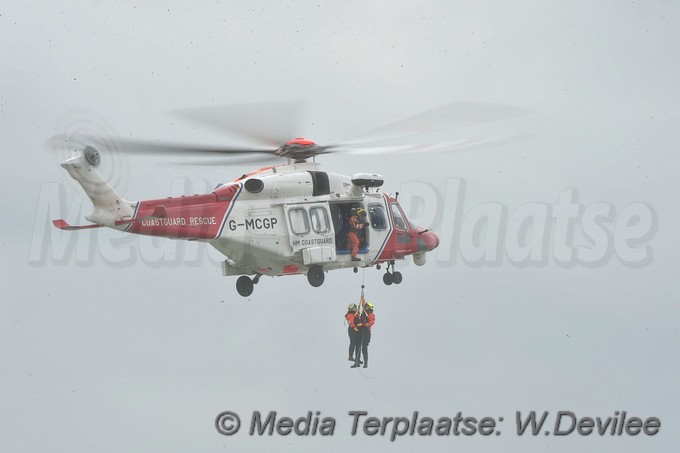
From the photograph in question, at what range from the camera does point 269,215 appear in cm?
3603

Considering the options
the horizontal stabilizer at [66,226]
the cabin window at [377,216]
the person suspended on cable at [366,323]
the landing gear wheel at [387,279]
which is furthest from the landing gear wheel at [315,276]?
the horizontal stabilizer at [66,226]

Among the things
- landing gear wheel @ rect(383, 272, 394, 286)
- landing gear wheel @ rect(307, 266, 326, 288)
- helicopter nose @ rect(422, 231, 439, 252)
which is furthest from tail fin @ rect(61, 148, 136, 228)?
helicopter nose @ rect(422, 231, 439, 252)

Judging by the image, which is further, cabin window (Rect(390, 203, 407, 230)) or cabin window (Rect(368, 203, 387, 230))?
cabin window (Rect(390, 203, 407, 230))

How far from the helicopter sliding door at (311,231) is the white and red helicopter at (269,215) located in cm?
3

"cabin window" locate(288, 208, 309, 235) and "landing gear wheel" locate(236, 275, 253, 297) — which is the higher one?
"cabin window" locate(288, 208, 309, 235)

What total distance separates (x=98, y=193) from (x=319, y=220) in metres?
6.21

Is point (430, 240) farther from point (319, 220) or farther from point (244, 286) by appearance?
point (244, 286)

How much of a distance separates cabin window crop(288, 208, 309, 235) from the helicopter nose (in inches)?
203

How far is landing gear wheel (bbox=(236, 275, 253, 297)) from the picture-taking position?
37156mm

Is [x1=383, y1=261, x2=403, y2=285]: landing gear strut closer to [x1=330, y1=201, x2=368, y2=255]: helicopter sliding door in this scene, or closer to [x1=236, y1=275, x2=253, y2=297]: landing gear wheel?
[x1=330, y1=201, x2=368, y2=255]: helicopter sliding door

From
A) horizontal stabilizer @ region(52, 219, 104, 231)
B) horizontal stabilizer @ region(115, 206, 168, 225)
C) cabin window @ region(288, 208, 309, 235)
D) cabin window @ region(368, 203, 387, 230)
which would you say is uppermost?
cabin window @ region(368, 203, 387, 230)

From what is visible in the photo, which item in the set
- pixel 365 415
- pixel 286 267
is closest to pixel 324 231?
pixel 286 267

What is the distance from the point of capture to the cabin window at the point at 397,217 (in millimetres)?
39656

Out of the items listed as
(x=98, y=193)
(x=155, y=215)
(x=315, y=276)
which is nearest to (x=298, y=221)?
(x=315, y=276)
